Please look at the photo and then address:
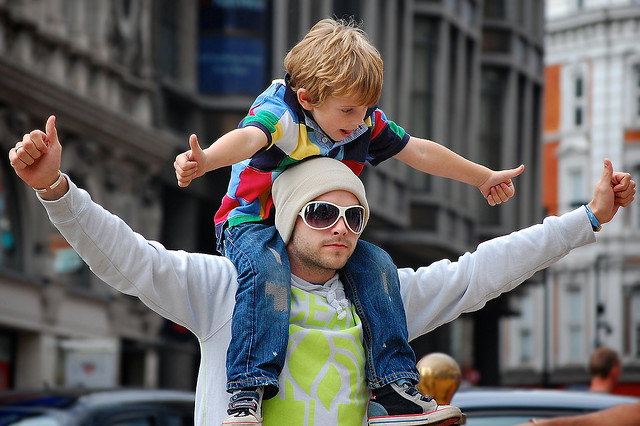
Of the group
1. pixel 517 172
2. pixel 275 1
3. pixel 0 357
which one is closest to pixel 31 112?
pixel 0 357

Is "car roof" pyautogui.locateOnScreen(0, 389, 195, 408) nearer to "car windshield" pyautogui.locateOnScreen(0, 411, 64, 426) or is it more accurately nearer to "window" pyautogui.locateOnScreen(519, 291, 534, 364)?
"car windshield" pyautogui.locateOnScreen(0, 411, 64, 426)

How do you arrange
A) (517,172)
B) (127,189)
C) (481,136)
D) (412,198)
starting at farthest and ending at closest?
(481,136)
(412,198)
(127,189)
(517,172)

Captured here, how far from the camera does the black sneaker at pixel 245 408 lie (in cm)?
358

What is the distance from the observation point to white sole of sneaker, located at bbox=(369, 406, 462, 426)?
373 cm

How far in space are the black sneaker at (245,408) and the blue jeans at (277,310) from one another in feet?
0.09

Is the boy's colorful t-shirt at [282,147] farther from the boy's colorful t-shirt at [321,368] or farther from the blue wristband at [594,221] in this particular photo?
the blue wristband at [594,221]

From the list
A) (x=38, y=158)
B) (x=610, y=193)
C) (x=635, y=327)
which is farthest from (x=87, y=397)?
(x=635, y=327)

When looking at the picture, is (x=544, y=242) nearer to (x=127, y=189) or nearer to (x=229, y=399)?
(x=229, y=399)

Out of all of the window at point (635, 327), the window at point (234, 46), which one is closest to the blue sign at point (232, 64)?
the window at point (234, 46)

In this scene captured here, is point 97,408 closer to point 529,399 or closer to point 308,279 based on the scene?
point 529,399

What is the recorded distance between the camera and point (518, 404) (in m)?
6.34

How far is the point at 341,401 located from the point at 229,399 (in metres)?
0.32

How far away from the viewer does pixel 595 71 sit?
56250 mm

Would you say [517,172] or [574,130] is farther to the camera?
[574,130]
